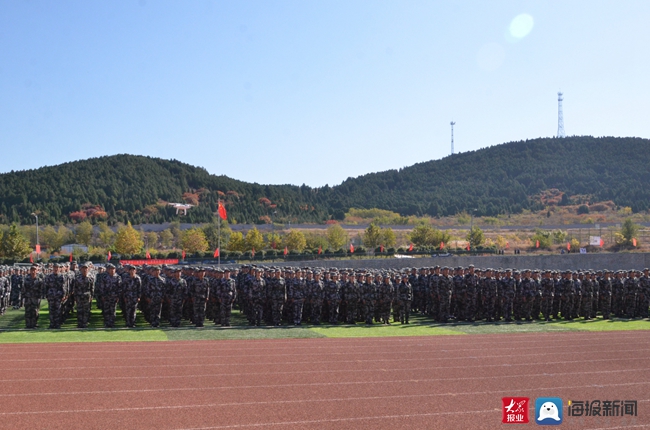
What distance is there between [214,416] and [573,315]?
15066 millimetres

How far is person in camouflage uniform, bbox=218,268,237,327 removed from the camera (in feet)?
52.4

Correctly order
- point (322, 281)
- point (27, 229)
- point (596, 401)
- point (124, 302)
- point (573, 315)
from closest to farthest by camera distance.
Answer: point (596, 401) → point (124, 302) → point (322, 281) → point (573, 315) → point (27, 229)

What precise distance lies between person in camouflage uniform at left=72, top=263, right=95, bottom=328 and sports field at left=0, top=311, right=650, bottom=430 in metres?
0.42

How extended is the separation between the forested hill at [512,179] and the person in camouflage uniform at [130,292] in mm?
120611

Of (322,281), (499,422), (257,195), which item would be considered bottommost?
(499,422)

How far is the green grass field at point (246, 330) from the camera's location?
1381cm

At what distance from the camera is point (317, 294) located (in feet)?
55.2

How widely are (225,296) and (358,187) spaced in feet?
483

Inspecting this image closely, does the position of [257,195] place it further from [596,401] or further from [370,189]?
[596,401]

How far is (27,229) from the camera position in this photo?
226ft

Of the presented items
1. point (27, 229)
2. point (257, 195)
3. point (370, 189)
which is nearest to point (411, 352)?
point (27, 229)

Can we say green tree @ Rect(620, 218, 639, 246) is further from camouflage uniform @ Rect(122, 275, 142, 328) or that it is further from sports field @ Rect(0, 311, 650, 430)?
camouflage uniform @ Rect(122, 275, 142, 328)

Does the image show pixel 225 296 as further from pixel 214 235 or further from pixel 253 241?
pixel 214 235

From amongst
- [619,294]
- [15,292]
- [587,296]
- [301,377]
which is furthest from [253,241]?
[301,377]
